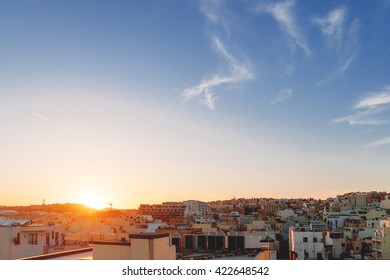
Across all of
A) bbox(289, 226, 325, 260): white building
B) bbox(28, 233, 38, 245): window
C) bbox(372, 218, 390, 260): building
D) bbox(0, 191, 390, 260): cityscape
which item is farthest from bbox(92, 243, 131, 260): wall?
bbox(289, 226, 325, 260): white building

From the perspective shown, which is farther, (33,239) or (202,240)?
(202,240)

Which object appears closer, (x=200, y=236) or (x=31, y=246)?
(x=31, y=246)

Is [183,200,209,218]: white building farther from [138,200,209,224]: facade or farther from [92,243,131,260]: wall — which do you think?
[92,243,131,260]: wall

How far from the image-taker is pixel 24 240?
31.3ft

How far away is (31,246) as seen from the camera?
382 inches

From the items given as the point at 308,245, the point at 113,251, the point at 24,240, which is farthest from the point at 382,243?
the point at 113,251

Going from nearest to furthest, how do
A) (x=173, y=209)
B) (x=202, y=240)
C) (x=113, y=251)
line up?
(x=113, y=251), (x=202, y=240), (x=173, y=209)

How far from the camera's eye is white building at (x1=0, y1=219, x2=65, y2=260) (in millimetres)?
9047

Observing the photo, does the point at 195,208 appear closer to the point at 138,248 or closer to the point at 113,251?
the point at 113,251

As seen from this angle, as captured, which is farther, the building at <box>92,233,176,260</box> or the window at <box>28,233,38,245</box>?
the window at <box>28,233,38,245</box>

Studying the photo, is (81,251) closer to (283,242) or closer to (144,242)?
(144,242)

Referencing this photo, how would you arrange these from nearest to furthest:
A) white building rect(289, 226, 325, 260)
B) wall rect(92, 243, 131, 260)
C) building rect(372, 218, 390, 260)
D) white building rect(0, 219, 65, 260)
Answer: wall rect(92, 243, 131, 260), white building rect(0, 219, 65, 260), building rect(372, 218, 390, 260), white building rect(289, 226, 325, 260)
